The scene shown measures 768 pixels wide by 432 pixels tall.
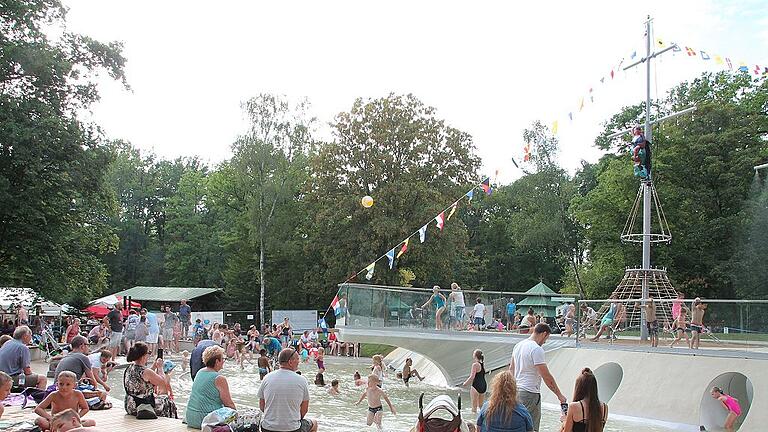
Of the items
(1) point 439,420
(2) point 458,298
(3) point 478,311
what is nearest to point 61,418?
(1) point 439,420

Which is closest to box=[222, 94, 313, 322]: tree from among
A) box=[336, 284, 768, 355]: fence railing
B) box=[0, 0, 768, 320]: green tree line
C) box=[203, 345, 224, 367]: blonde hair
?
box=[0, 0, 768, 320]: green tree line

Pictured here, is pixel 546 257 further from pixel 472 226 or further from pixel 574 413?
pixel 574 413

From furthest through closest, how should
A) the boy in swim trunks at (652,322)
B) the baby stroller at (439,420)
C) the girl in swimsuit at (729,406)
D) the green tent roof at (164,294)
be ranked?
the green tent roof at (164,294) → the boy in swim trunks at (652,322) → the girl in swimsuit at (729,406) → the baby stroller at (439,420)

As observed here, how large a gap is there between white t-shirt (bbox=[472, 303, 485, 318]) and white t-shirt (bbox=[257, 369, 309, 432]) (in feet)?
50.2

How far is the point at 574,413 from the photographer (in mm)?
6129

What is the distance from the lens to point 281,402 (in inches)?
309

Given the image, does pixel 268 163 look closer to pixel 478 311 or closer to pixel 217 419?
pixel 478 311

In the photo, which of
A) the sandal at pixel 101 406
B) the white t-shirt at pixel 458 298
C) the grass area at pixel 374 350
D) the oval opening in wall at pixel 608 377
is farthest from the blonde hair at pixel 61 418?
the grass area at pixel 374 350

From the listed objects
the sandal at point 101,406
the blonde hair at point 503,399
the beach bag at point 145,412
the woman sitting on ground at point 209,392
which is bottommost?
the sandal at point 101,406

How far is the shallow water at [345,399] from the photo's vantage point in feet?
48.7

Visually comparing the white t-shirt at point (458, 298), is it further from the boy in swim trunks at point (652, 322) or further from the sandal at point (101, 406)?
the sandal at point (101, 406)

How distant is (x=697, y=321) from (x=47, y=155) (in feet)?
70.7

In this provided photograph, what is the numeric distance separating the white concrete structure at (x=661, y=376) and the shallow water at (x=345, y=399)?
798 millimetres

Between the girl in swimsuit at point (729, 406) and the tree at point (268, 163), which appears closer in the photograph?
the girl in swimsuit at point (729, 406)
